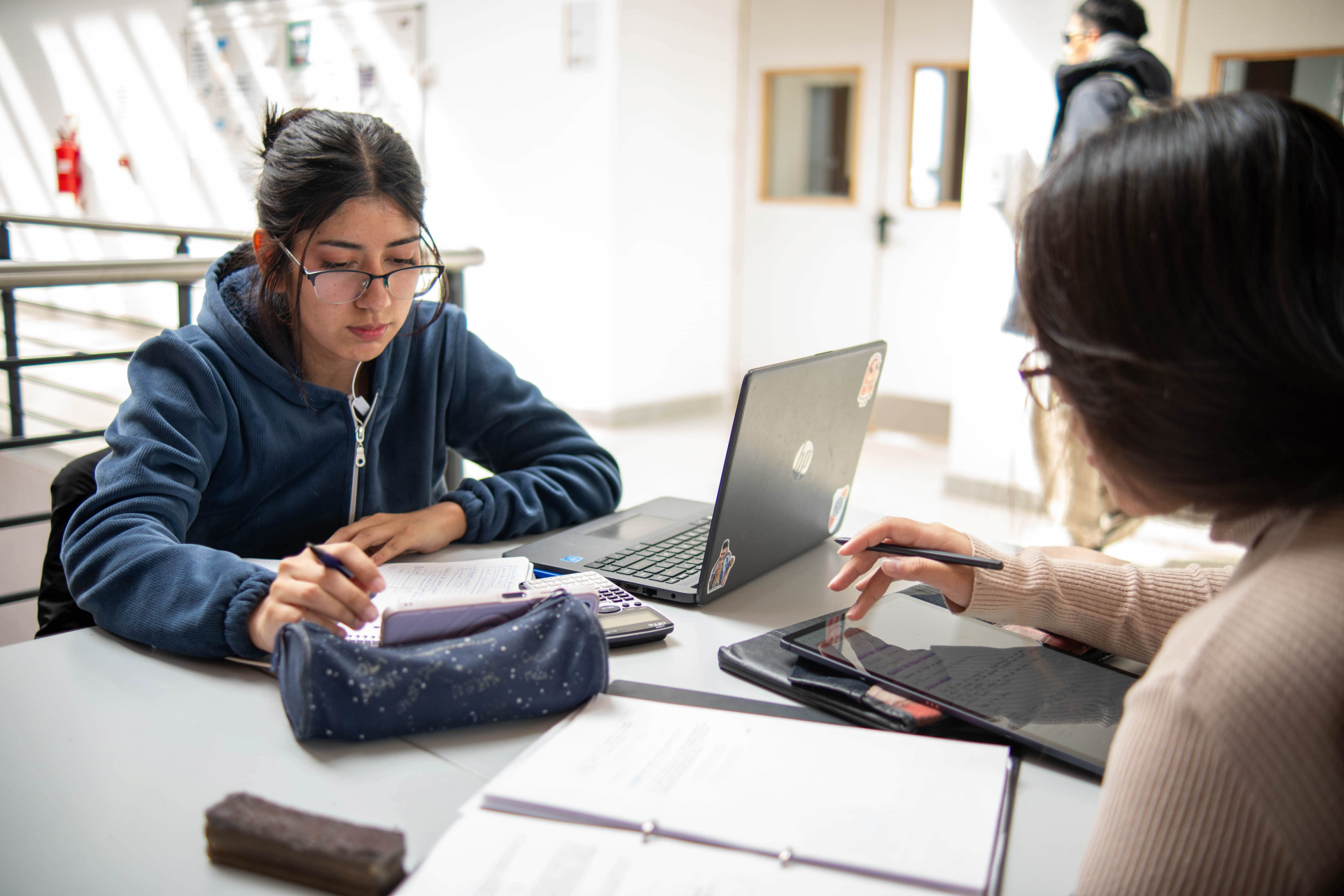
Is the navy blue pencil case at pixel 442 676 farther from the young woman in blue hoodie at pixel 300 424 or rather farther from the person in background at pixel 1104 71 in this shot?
the person in background at pixel 1104 71

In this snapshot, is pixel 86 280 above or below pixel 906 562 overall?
above

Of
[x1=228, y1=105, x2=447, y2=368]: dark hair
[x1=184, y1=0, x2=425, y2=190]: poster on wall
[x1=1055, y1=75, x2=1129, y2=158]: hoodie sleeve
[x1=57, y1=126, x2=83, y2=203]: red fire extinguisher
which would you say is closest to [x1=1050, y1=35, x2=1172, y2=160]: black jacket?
[x1=1055, y1=75, x2=1129, y2=158]: hoodie sleeve

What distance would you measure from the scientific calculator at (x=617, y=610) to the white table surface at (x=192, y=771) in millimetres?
14

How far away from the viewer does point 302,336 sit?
3.97ft

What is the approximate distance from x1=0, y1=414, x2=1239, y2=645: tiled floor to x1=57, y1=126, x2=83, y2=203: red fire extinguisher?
3.92m

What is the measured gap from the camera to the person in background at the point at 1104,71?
8.54ft

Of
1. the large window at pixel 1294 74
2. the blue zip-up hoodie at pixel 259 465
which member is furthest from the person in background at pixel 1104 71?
the blue zip-up hoodie at pixel 259 465

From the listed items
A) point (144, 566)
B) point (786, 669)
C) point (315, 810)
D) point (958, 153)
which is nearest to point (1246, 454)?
point (786, 669)

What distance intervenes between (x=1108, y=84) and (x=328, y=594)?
2518 millimetres

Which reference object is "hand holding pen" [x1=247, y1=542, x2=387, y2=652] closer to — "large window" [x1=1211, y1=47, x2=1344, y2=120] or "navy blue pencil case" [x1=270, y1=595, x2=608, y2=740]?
"navy blue pencil case" [x1=270, y1=595, x2=608, y2=740]

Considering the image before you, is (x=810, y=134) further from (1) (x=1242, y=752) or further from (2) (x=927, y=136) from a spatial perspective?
(1) (x=1242, y=752)

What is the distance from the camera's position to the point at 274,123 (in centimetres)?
121

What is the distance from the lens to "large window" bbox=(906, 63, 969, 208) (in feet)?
14.9

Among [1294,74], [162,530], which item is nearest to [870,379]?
[162,530]
